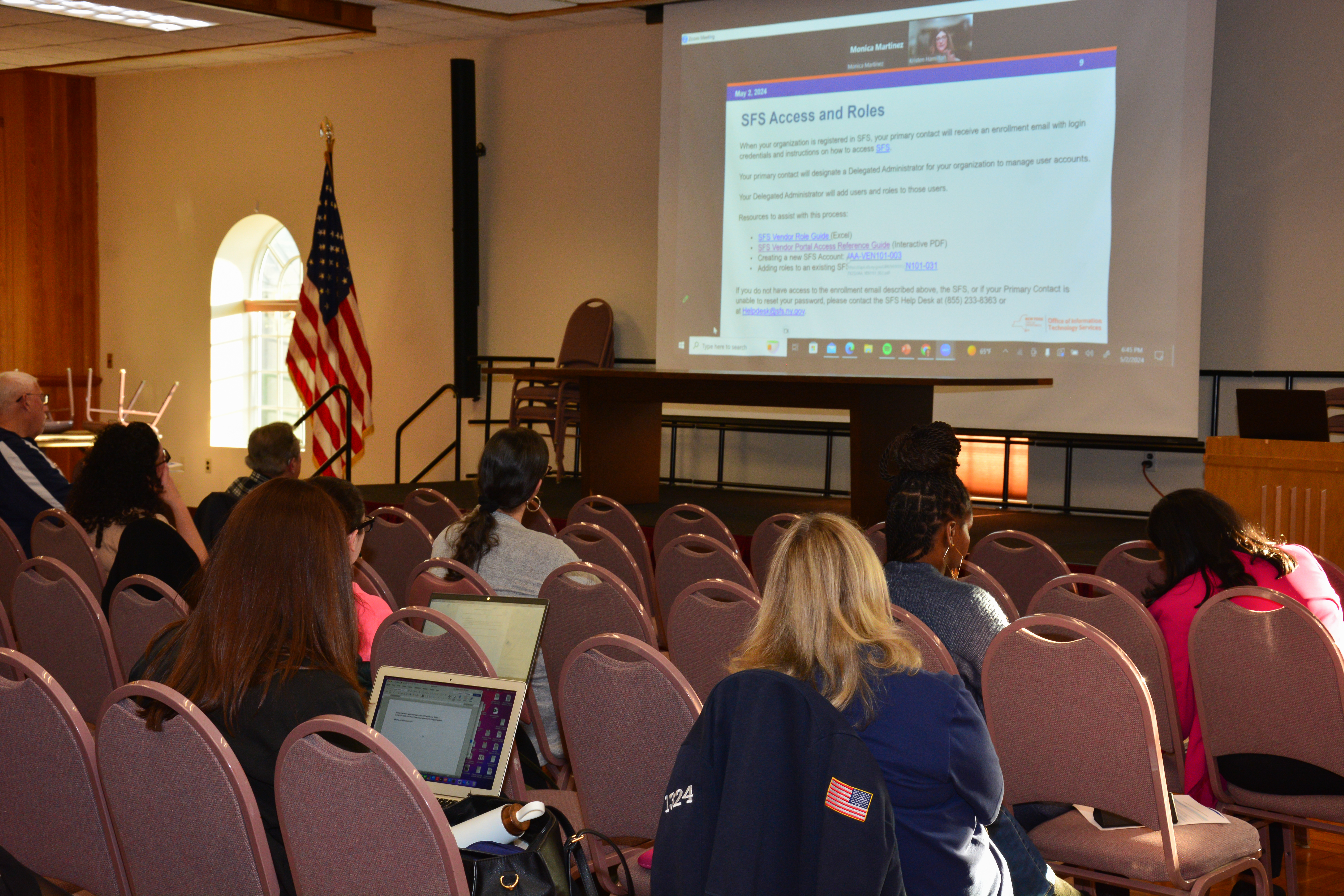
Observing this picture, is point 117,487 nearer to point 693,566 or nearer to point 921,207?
point 693,566

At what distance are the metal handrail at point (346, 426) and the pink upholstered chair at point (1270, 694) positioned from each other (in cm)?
726

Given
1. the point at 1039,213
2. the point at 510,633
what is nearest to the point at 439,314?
the point at 1039,213

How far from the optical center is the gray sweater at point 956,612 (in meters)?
2.23

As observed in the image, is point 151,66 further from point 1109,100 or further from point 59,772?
point 59,772

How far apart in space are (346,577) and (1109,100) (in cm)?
562

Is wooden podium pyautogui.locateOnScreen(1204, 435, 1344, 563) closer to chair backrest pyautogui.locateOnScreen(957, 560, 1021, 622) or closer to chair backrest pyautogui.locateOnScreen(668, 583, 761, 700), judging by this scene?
chair backrest pyautogui.locateOnScreen(957, 560, 1021, 622)

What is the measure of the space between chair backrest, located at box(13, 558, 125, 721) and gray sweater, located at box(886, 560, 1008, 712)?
1832 mm

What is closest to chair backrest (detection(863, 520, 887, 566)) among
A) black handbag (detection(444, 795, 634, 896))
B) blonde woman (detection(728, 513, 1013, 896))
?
blonde woman (detection(728, 513, 1013, 896))

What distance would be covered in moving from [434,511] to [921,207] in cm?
354

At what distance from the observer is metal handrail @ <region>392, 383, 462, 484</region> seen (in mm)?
9492

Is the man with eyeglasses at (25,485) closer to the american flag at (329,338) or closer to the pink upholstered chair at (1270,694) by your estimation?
the pink upholstered chair at (1270,694)

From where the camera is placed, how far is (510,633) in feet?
7.76

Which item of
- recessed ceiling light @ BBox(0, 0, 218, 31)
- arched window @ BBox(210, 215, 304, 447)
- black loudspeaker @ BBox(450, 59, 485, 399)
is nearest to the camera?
recessed ceiling light @ BBox(0, 0, 218, 31)

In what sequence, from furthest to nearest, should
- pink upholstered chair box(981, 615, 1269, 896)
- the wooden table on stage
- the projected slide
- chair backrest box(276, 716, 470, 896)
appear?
the projected slide < the wooden table on stage < pink upholstered chair box(981, 615, 1269, 896) < chair backrest box(276, 716, 470, 896)
